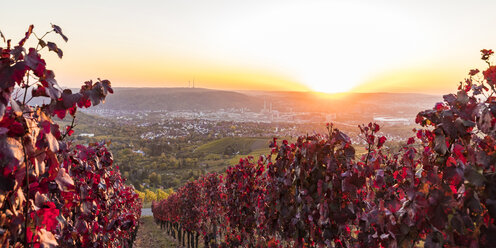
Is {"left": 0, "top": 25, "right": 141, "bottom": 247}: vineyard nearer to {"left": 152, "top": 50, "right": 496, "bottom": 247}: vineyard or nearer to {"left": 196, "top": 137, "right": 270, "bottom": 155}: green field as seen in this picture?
{"left": 152, "top": 50, "right": 496, "bottom": 247}: vineyard

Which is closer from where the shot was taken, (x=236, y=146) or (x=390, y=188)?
(x=390, y=188)

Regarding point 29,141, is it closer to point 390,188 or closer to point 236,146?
point 390,188

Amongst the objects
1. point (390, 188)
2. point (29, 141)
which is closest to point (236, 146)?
point (390, 188)

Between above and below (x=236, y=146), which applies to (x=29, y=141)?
above

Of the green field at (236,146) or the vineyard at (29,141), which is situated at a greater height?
the vineyard at (29,141)

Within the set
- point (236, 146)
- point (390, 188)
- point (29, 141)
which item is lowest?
point (236, 146)

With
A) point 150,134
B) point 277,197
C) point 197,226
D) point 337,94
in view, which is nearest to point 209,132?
point 150,134

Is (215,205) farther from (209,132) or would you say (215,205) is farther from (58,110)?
(209,132)

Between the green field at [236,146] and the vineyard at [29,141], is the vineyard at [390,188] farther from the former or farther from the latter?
the green field at [236,146]

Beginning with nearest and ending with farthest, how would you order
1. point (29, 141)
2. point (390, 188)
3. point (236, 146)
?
point (29, 141), point (390, 188), point (236, 146)

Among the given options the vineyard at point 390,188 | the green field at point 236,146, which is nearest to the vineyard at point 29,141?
the vineyard at point 390,188
